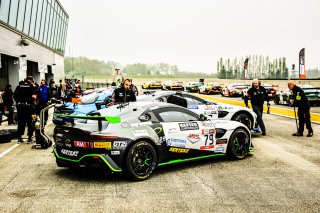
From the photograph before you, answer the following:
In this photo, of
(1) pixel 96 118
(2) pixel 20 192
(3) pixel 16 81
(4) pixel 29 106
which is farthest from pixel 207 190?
(3) pixel 16 81

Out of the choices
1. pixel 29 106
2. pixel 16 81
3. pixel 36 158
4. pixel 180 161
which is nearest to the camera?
pixel 180 161

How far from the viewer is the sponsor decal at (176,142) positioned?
7384 mm

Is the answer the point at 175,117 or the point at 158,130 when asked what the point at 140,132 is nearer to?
the point at 158,130

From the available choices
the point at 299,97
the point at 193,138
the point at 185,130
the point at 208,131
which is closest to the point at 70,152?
the point at 185,130

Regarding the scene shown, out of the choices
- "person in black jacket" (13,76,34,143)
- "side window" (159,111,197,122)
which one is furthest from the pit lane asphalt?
"person in black jacket" (13,76,34,143)

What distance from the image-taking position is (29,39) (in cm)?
2903

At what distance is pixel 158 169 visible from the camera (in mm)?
7762

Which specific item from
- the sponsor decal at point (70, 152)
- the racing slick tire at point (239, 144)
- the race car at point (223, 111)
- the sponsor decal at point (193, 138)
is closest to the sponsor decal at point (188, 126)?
the sponsor decal at point (193, 138)

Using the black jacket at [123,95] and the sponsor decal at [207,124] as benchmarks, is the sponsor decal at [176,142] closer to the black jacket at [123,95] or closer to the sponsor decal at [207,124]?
the sponsor decal at [207,124]

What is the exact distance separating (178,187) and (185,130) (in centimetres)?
152

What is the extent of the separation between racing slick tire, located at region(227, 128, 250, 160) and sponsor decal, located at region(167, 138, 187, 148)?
1.31m

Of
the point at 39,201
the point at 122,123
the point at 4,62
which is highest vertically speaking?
the point at 4,62

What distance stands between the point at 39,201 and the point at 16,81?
20750mm

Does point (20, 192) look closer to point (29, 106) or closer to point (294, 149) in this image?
point (29, 106)
